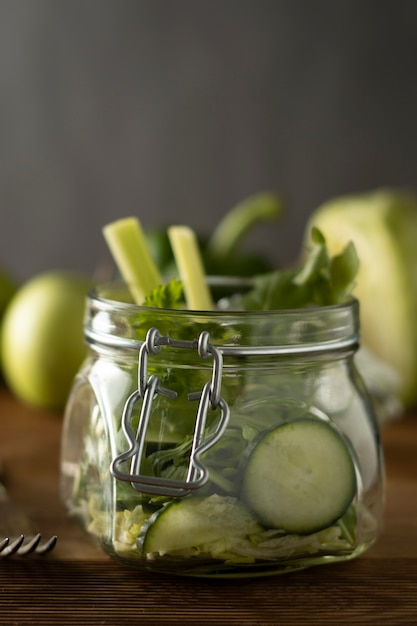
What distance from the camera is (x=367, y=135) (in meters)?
1.22

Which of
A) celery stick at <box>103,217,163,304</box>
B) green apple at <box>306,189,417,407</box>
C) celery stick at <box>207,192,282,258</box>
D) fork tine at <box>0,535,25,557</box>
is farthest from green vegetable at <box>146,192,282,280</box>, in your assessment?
fork tine at <box>0,535,25,557</box>

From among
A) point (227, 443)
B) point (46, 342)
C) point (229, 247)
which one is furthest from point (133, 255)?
point (229, 247)

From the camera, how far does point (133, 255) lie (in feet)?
1.66

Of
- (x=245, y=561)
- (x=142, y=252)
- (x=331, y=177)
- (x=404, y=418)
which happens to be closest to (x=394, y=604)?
(x=245, y=561)

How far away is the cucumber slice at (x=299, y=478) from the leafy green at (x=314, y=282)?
0.29 ft

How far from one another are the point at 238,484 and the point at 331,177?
35.3 inches

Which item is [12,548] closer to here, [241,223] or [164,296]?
[164,296]

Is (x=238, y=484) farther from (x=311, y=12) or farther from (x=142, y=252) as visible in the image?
(x=311, y=12)

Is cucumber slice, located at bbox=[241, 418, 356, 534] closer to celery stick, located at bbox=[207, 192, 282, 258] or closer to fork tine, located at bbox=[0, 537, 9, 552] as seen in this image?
fork tine, located at bbox=[0, 537, 9, 552]

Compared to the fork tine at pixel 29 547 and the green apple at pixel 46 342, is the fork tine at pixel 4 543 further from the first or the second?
the green apple at pixel 46 342

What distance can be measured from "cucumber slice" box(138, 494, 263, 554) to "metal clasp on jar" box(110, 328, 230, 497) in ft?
0.04

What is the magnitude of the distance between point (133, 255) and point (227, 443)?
0.48 ft

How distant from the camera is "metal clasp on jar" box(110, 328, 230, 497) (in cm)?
38

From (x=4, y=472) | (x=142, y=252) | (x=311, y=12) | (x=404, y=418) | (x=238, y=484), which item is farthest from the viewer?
(x=311, y=12)
